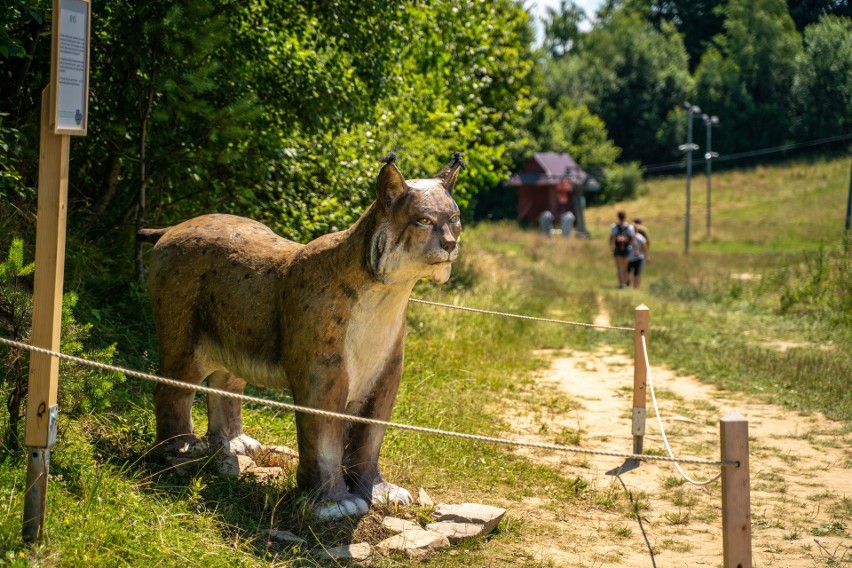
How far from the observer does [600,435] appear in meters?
8.47

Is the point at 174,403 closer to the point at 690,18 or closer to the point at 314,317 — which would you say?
the point at 314,317

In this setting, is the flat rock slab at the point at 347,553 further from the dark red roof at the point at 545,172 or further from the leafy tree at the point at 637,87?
the leafy tree at the point at 637,87

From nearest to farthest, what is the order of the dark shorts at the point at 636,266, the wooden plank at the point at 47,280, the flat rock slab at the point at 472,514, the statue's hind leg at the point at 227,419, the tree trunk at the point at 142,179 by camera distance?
the wooden plank at the point at 47,280
the flat rock slab at the point at 472,514
the statue's hind leg at the point at 227,419
the tree trunk at the point at 142,179
the dark shorts at the point at 636,266

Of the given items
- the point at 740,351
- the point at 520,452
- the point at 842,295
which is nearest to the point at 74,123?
the point at 520,452

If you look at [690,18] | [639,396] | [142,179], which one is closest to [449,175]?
[639,396]

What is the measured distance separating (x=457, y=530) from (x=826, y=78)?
22.2 metres

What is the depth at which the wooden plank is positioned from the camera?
4.32 meters

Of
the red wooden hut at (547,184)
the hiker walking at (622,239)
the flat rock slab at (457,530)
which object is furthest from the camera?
the red wooden hut at (547,184)

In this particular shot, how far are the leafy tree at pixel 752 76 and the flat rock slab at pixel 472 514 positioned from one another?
20.8 metres

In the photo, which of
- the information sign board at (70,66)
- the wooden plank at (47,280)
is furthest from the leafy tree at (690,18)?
the wooden plank at (47,280)

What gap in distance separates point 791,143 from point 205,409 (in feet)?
119

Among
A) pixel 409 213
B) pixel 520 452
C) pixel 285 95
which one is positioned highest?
pixel 285 95

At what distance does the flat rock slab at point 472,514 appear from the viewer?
5.58 m

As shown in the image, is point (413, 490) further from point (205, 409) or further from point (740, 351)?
point (740, 351)
